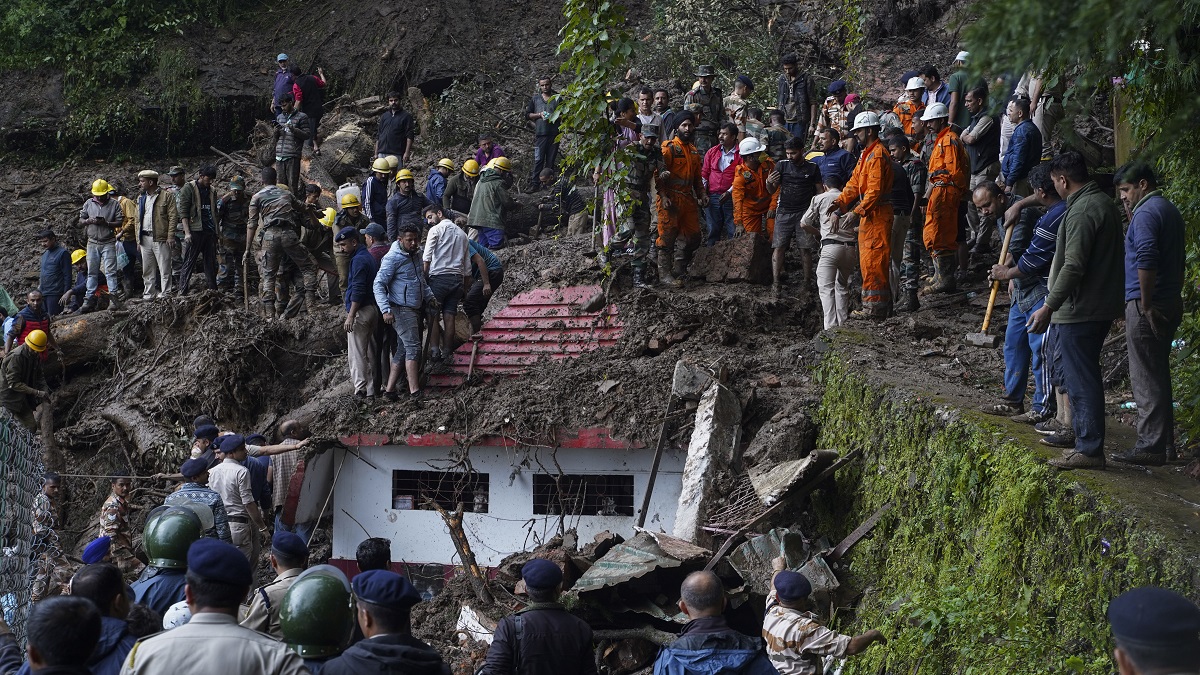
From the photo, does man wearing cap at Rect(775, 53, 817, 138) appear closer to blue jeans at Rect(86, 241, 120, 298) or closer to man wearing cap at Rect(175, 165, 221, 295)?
man wearing cap at Rect(175, 165, 221, 295)

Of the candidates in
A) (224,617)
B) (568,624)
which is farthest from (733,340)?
(224,617)

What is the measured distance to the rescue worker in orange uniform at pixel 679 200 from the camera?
44.5 ft

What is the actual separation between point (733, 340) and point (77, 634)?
8.90 meters

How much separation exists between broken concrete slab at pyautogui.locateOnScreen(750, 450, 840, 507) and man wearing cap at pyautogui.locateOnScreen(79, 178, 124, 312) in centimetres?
1240

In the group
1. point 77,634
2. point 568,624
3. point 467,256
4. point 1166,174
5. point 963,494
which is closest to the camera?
point 77,634

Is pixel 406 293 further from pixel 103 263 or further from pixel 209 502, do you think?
pixel 103 263

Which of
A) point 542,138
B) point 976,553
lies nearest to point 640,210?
point 542,138

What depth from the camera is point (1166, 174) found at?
861 cm

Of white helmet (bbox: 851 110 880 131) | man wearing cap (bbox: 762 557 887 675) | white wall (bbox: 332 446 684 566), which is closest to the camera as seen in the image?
man wearing cap (bbox: 762 557 887 675)

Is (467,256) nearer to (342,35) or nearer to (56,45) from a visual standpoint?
(342,35)

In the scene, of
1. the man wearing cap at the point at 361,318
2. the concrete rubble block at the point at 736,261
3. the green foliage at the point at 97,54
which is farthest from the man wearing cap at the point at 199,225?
the green foliage at the point at 97,54

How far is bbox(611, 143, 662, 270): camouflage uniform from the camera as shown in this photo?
1330 centimetres

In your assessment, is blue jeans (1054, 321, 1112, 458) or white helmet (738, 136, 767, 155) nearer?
blue jeans (1054, 321, 1112, 458)

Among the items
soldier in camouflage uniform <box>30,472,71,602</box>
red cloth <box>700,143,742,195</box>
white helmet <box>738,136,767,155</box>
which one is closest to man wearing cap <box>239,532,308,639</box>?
soldier in camouflage uniform <box>30,472,71,602</box>
